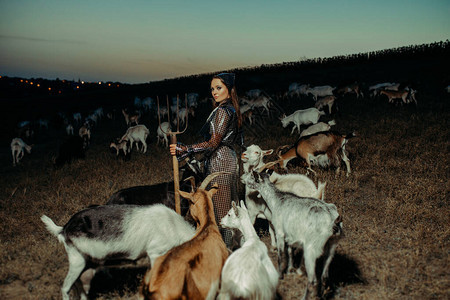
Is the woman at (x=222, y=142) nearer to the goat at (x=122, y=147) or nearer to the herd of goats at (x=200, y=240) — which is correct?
the herd of goats at (x=200, y=240)

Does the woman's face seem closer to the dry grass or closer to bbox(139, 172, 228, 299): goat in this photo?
bbox(139, 172, 228, 299): goat

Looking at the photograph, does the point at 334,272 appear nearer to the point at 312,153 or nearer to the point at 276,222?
the point at 276,222

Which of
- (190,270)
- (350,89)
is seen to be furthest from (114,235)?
(350,89)

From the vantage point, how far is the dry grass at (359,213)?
4203 mm

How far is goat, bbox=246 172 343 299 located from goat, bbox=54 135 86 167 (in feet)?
39.9

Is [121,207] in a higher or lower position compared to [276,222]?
higher

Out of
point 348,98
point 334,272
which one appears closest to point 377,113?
point 348,98

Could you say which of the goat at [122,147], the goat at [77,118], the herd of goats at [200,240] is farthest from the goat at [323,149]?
the goat at [77,118]

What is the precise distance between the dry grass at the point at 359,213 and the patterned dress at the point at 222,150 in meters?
1.38

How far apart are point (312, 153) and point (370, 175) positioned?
161cm

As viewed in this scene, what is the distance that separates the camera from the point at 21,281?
4.70 metres

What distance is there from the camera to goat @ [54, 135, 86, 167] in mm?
14000

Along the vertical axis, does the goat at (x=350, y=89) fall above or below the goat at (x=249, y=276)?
above

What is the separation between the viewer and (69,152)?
48.2ft
